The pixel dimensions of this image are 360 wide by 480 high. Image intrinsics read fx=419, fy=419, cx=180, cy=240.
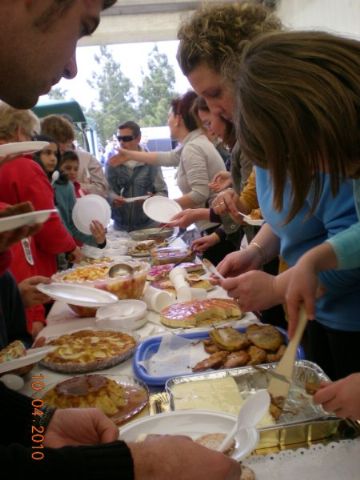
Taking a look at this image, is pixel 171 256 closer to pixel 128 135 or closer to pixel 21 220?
pixel 21 220

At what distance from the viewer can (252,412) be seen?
76 centimetres

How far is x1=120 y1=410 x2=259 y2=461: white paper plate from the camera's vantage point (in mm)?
803

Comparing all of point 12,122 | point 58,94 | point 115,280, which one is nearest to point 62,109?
point 58,94

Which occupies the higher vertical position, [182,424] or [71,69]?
[71,69]

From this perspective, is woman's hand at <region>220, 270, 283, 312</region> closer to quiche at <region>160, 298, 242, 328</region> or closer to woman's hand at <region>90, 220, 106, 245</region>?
quiche at <region>160, 298, 242, 328</region>

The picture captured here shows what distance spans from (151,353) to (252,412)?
507 millimetres

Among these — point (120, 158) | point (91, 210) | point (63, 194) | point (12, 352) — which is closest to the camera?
point (12, 352)

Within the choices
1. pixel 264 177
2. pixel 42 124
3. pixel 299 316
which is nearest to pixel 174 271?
pixel 264 177

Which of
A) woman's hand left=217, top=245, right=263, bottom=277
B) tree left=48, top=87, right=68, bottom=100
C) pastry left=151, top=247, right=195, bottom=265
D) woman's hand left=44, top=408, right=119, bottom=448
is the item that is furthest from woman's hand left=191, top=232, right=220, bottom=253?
tree left=48, top=87, right=68, bottom=100

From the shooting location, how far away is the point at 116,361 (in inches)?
45.8

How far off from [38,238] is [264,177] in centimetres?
127

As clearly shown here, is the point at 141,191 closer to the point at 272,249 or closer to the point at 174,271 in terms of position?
the point at 174,271

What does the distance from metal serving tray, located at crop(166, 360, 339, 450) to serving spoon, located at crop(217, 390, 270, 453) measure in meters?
0.03

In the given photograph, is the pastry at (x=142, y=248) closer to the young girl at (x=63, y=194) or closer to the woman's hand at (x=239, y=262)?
the young girl at (x=63, y=194)
